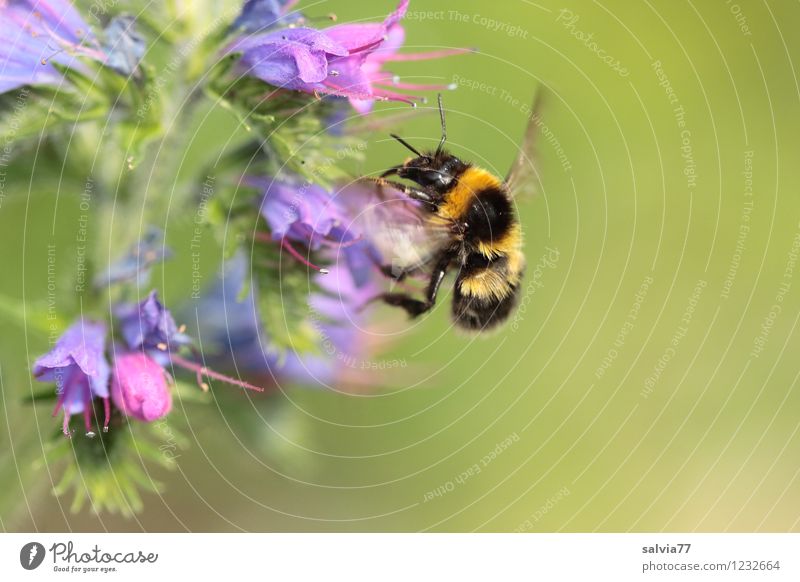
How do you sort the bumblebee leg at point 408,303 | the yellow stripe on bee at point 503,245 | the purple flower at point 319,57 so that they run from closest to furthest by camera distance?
the purple flower at point 319,57, the yellow stripe on bee at point 503,245, the bumblebee leg at point 408,303

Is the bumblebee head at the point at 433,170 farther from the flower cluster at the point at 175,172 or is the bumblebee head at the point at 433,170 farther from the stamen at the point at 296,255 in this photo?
the stamen at the point at 296,255

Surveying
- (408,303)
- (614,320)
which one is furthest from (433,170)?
(614,320)

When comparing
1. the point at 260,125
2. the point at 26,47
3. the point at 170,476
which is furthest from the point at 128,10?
the point at 170,476

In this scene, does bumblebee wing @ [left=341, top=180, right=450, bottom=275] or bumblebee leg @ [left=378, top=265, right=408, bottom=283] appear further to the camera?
bumblebee leg @ [left=378, top=265, right=408, bottom=283]

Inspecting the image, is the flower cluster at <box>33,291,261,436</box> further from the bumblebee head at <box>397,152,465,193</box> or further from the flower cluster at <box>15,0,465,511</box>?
the bumblebee head at <box>397,152,465,193</box>

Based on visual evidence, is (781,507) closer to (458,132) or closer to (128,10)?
(458,132)
